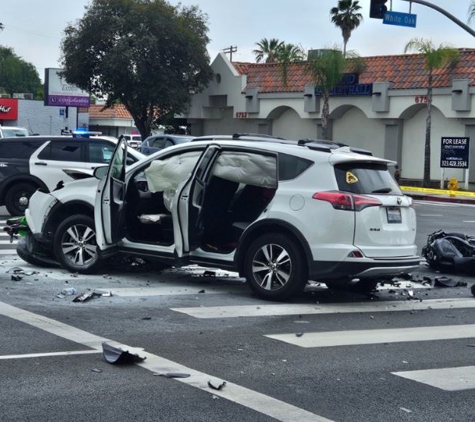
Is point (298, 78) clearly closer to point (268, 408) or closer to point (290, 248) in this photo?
point (290, 248)

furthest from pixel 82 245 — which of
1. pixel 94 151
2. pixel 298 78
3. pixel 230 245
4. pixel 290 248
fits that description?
pixel 298 78

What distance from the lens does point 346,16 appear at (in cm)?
5825

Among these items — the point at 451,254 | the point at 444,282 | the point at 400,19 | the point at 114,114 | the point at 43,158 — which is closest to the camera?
the point at 444,282

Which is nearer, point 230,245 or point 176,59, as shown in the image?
point 230,245

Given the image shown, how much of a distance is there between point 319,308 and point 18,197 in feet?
37.5

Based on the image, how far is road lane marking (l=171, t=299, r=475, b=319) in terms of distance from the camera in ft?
32.1

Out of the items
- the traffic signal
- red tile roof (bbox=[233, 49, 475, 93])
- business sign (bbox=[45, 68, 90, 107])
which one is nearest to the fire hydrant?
red tile roof (bbox=[233, 49, 475, 93])

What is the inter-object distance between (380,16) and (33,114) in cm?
5683

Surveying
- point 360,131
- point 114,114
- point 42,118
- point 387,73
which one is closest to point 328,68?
point 387,73

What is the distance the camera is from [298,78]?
153ft

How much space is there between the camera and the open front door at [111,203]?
37.7 ft

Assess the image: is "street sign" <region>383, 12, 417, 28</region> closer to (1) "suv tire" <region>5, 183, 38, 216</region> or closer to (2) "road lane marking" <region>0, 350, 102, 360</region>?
(1) "suv tire" <region>5, 183, 38, 216</region>

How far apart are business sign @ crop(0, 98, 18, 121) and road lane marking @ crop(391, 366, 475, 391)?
7077 cm

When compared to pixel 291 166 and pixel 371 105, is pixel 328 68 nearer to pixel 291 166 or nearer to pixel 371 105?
pixel 371 105
